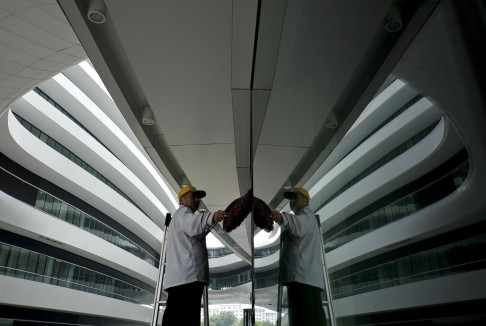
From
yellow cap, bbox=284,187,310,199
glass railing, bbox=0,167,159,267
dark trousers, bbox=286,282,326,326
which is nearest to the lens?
dark trousers, bbox=286,282,326,326

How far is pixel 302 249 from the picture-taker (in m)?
1.82

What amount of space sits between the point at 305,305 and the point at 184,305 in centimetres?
174

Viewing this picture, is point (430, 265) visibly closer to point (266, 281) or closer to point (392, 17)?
point (392, 17)

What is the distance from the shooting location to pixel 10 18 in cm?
465

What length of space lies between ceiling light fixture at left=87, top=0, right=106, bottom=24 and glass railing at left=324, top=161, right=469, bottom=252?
8.87 ft

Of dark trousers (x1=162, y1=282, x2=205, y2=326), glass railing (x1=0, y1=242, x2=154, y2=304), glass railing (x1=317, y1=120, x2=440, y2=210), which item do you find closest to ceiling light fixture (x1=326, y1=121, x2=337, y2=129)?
glass railing (x1=317, y1=120, x2=440, y2=210)

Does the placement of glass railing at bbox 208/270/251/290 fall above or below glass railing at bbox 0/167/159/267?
below

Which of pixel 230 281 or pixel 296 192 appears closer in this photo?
pixel 296 192

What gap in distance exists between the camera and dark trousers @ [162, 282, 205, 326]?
3.12 m

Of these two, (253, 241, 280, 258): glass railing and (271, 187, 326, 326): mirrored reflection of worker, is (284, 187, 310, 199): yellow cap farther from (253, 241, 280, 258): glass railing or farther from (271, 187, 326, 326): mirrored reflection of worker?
(253, 241, 280, 258): glass railing

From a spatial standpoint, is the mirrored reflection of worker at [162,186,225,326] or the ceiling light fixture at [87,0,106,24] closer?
the ceiling light fixture at [87,0,106,24]

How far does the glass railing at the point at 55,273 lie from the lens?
16.3 meters

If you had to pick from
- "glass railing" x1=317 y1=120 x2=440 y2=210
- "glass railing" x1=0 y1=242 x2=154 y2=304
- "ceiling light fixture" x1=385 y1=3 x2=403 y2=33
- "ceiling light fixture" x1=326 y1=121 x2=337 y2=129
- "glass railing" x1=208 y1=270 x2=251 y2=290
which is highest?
"glass railing" x1=208 y1=270 x2=251 y2=290

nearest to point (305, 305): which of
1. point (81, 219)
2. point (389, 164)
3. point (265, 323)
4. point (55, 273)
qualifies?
point (389, 164)
